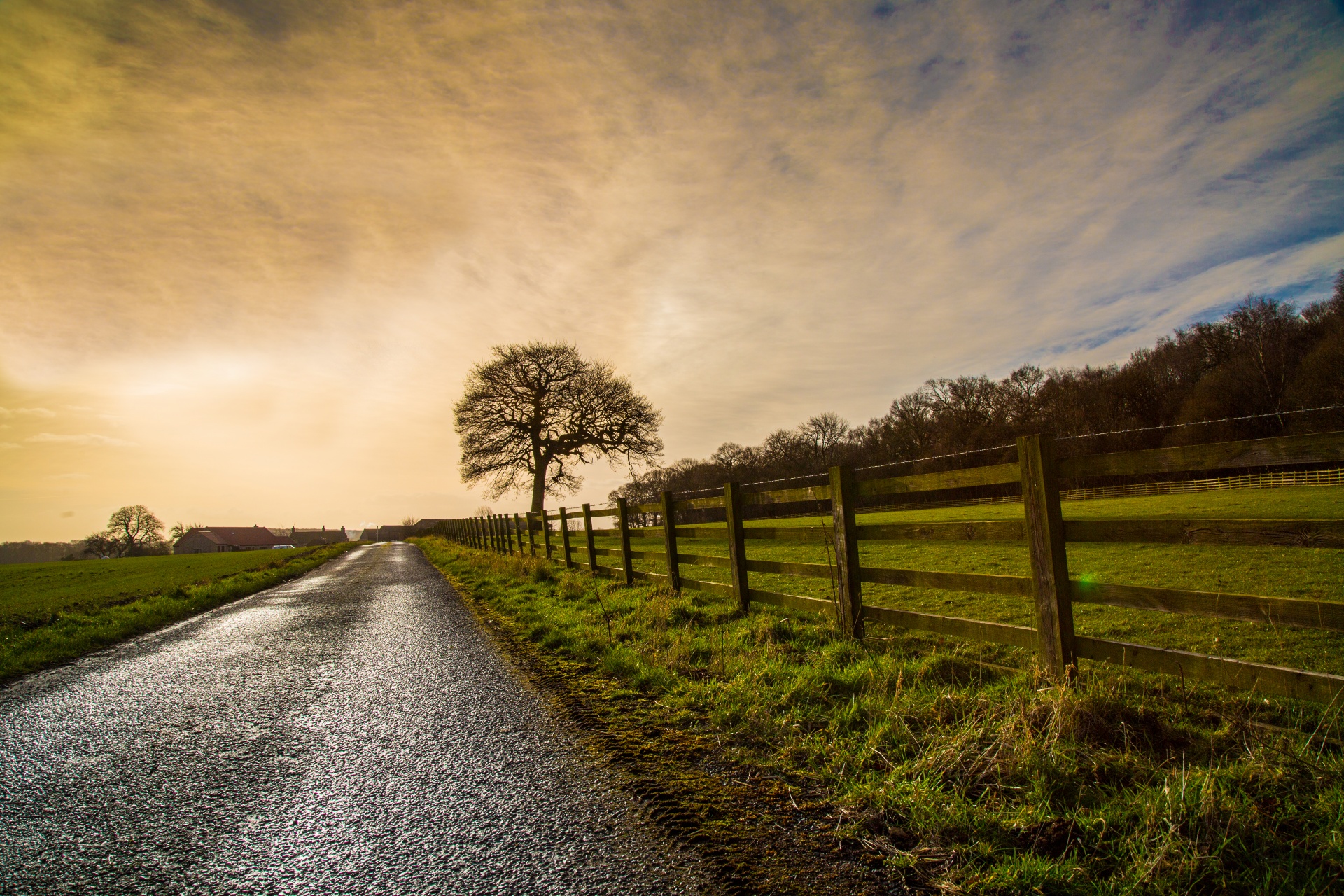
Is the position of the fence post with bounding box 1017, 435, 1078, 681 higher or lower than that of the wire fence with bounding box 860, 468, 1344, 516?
higher

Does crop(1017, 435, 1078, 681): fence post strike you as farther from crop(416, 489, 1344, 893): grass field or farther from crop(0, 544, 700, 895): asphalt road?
crop(0, 544, 700, 895): asphalt road

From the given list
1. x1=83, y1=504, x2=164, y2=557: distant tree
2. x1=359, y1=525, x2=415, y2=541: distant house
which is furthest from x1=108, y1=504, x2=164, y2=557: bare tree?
x1=359, y1=525, x2=415, y2=541: distant house

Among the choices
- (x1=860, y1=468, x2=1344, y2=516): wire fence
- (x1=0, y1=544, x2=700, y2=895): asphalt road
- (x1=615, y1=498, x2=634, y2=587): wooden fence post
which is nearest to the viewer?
(x1=0, y1=544, x2=700, y2=895): asphalt road

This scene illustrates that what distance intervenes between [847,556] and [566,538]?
8754mm

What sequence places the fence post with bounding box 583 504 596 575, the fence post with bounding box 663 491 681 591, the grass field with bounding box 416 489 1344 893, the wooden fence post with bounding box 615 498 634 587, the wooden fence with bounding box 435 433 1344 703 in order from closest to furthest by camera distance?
the grass field with bounding box 416 489 1344 893 < the wooden fence with bounding box 435 433 1344 703 < the fence post with bounding box 663 491 681 591 < the wooden fence post with bounding box 615 498 634 587 < the fence post with bounding box 583 504 596 575

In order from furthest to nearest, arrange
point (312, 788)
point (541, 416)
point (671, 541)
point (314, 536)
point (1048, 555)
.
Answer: point (314, 536) < point (541, 416) < point (671, 541) < point (1048, 555) < point (312, 788)

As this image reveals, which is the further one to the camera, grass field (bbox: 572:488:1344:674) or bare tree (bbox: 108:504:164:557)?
bare tree (bbox: 108:504:164:557)

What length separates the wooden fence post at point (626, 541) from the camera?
9469 millimetres

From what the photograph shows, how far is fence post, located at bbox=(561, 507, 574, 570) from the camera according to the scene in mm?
12742

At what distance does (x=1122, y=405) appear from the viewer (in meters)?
52.8

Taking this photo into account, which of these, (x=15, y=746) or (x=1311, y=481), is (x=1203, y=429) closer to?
(x=1311, y=481)

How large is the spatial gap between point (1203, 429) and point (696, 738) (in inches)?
2184

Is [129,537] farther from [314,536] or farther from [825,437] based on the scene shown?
[825,437]

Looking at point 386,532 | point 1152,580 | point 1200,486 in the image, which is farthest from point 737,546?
point 386,532
